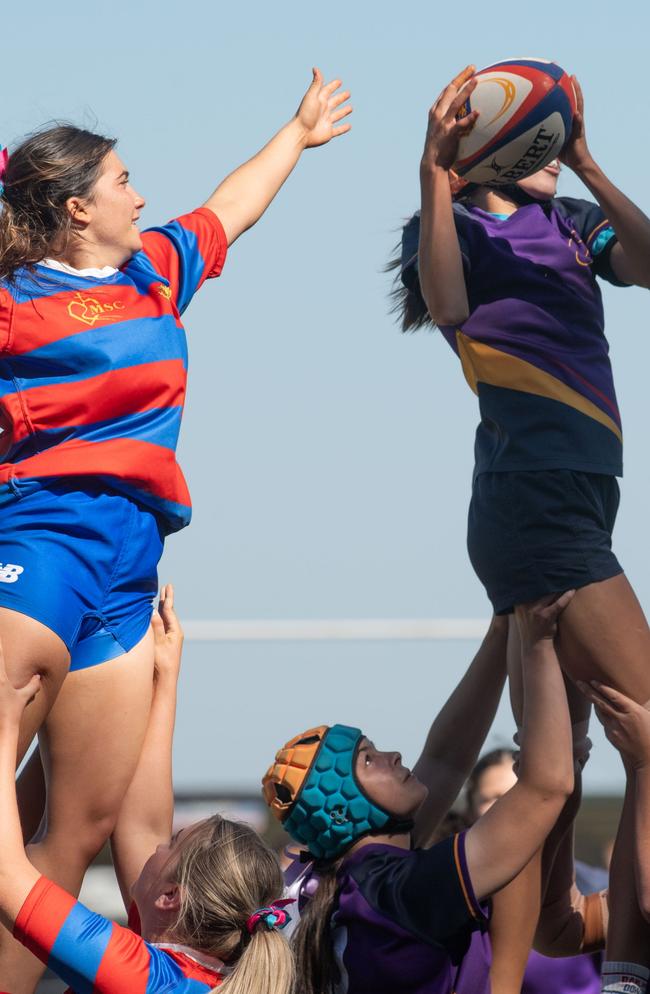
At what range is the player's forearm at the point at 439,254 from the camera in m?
3.50

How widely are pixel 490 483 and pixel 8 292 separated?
1.25m

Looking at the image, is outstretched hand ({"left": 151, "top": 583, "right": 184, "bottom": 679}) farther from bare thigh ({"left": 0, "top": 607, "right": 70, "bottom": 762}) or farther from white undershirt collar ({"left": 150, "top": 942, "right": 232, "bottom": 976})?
white undershirt collar ({"left": 150, "top": 942, "right": 232, "bottom": 976})

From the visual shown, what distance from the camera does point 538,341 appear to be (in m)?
3.69

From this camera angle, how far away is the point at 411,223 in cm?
396

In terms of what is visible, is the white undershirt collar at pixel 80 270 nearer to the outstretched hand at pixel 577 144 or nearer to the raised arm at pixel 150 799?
the raised arm at pixel 150 799

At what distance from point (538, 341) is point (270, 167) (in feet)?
3.19

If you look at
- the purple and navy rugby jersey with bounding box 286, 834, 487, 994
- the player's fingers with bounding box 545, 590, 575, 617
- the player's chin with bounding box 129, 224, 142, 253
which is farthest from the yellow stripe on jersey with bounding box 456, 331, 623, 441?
the purple and navy rugby jersey with bounding box 286, 834, 487, 994

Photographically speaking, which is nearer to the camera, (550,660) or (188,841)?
(188,841)

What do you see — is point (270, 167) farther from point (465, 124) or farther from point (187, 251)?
point (465, 124)

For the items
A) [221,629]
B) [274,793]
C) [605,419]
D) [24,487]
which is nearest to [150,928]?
[274,793]

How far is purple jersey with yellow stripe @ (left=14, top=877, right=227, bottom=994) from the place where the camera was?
113 inches

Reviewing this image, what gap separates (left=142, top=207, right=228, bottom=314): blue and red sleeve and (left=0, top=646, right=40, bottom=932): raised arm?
1218mm

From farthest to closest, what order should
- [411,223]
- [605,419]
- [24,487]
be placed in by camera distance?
[411,223] → [605,419] → [24,487]

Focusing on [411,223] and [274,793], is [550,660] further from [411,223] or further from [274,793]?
[411,223]
